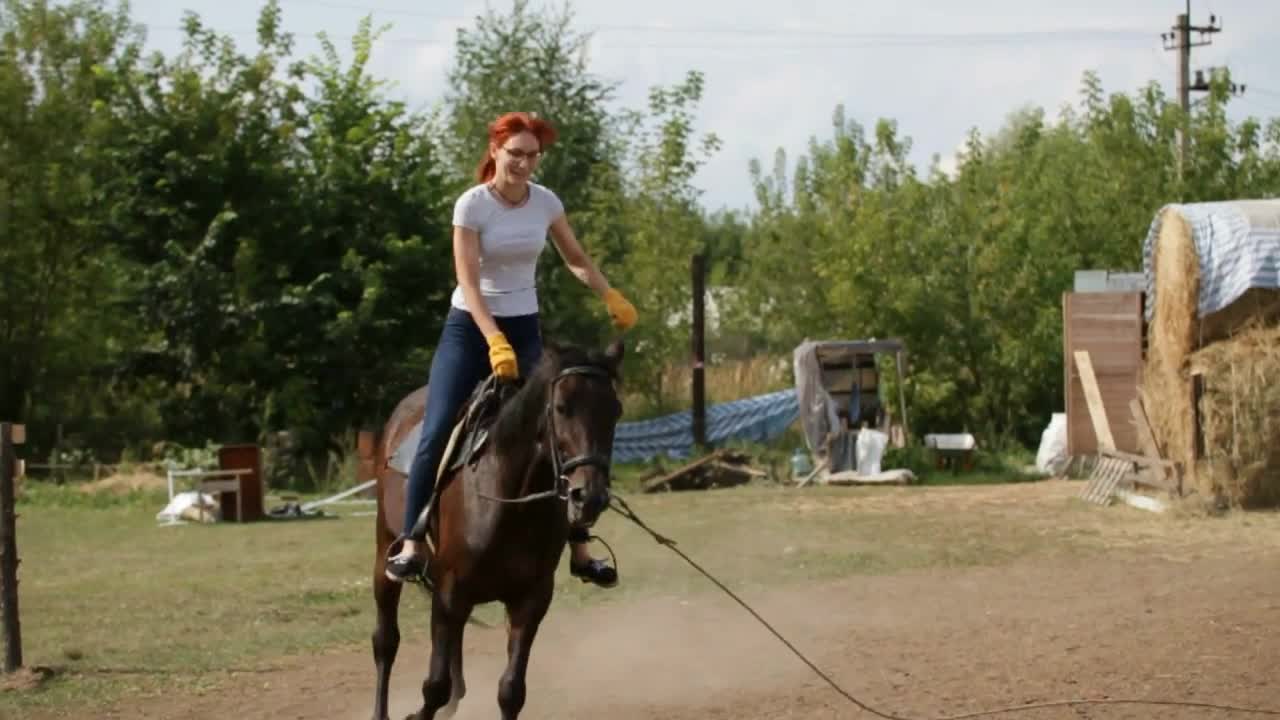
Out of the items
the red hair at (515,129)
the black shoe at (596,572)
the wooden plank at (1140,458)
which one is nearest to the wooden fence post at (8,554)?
the black shoe at (596,572)

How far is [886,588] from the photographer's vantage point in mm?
14047

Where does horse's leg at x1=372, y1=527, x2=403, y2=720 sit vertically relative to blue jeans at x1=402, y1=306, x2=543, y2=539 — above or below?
below

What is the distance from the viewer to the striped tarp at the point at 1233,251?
19.0 meters

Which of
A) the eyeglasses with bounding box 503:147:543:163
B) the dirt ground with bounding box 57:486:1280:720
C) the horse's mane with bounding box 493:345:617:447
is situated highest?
the eyeglasses with bounding box 503:147:543:163

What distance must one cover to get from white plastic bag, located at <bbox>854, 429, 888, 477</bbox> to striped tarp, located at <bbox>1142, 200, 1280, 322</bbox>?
792 centimetres

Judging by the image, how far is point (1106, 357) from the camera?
2252 cm

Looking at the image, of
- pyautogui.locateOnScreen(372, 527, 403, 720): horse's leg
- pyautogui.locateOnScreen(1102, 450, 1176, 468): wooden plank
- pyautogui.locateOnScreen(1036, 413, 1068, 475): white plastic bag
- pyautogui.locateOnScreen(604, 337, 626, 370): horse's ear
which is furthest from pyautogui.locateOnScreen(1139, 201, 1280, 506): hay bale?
pyautogui.locateOnScreen(604, 337, 626, 370): horse's ear

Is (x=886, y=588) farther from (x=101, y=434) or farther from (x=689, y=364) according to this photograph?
(x=689, y=364)

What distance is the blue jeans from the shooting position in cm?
799

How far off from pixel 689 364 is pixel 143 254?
44.8ft

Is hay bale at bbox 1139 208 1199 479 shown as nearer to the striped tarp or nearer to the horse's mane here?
the striped tarp

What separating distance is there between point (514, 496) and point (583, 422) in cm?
78

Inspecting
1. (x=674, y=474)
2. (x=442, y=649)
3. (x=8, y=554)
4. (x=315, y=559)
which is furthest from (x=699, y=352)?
(x=442, y=649)

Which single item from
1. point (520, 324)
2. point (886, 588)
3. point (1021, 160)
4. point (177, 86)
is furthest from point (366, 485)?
point (1021, 160)
